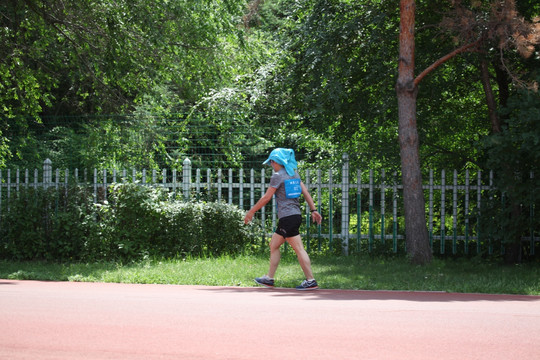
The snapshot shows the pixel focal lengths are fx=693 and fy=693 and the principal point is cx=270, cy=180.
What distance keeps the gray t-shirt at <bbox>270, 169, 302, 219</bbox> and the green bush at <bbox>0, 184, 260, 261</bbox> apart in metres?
→ 4.31

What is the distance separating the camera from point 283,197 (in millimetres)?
10227

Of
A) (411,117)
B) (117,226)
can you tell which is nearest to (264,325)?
(411,117)

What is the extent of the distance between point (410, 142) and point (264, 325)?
7081 millimetres

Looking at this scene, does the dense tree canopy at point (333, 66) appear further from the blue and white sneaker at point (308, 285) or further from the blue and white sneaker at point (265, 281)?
the blue and white sneaker at point (265, 281)

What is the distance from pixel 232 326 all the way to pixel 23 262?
884 cm

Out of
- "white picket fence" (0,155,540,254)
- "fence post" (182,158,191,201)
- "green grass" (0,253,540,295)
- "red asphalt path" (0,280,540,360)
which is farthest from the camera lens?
"fence post" (182,158,191,201)

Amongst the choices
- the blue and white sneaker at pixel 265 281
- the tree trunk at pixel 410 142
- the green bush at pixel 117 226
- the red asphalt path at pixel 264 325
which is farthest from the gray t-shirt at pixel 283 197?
the green bush at pixel 117 226

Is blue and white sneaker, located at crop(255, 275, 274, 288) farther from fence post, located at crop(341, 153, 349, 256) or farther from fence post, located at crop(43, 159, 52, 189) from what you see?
fence post, located at crop(43, 159, 52, 189)

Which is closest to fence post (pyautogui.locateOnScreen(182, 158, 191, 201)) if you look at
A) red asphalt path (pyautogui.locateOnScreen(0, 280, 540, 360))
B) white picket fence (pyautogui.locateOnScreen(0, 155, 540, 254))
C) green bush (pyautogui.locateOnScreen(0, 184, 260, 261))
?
white picket fence (pyautogui.locateOnScreen(0, 155, 540, 254))

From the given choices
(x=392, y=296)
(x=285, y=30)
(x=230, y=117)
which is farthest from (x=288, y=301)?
(x=230, y=117)

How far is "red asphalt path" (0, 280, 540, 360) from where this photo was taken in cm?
589

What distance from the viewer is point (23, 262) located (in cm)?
1441

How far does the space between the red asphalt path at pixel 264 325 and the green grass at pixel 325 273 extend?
28.9 inches

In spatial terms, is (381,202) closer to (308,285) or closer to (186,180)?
(186,180)
